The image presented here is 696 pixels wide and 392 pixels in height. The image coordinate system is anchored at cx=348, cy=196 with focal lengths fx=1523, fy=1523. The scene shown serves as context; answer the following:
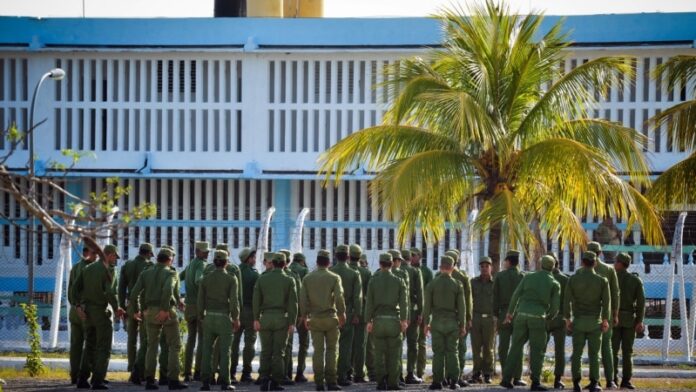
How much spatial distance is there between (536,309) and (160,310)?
198 inches

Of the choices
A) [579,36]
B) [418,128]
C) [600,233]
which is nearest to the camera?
[418,128]

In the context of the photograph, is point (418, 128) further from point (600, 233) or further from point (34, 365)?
point (600, 233)

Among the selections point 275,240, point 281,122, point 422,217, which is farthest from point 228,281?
point 281,122

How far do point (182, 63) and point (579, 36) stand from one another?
29.7ft

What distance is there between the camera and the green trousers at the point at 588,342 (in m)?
20.4

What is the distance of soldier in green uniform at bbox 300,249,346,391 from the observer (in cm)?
2027

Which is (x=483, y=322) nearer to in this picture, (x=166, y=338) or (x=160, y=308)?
(x=166, y=338)

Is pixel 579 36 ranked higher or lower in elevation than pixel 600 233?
higher

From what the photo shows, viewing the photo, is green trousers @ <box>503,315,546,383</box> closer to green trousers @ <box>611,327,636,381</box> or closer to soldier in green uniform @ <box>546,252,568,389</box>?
soldier in green uniform @ <box>546,252,568,389</box>

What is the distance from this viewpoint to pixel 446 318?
20781 mm

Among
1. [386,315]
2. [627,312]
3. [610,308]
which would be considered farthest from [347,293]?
[627,312]

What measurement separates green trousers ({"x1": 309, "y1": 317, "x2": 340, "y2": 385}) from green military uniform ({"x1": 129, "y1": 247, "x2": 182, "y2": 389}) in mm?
1823

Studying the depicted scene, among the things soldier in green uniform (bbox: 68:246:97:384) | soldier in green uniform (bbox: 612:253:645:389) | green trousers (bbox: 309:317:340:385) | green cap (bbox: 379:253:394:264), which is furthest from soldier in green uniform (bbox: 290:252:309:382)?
soldier in green uniform (bbox: 612:253:645:389)

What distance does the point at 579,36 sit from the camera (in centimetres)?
3350
